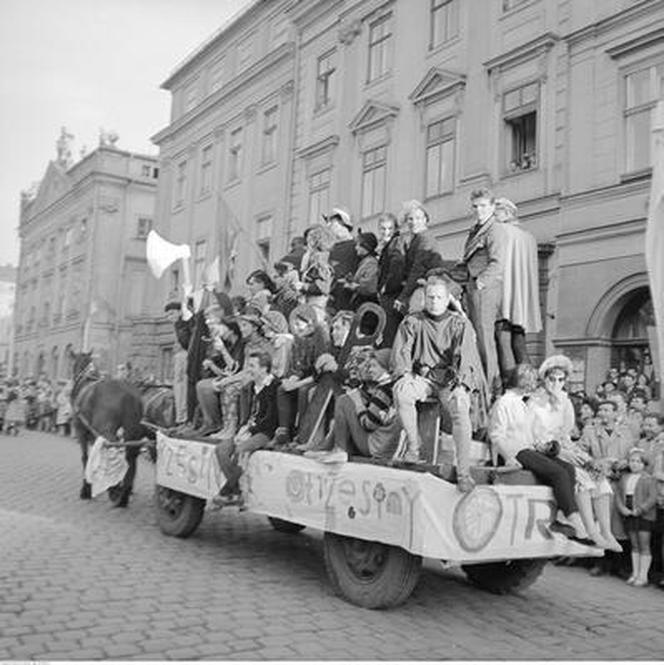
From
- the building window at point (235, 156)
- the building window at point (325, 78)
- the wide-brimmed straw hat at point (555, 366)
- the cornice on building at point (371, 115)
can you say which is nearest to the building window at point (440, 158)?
the cornice on building at point (371, 115)

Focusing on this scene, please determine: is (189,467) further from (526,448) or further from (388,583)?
(526,448)

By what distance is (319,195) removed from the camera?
22344 mm

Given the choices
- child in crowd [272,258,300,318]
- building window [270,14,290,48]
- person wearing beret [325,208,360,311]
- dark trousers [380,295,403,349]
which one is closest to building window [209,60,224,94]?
building window [270,14,290,48]

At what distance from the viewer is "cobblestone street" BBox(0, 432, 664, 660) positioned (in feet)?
15.5

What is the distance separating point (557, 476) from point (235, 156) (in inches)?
924

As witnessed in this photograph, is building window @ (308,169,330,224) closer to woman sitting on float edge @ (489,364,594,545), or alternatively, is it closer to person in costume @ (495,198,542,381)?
person in costume @ (495,198,542,381)

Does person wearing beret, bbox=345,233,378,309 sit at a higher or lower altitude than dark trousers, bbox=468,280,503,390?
higher

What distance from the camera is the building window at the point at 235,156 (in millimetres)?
27094

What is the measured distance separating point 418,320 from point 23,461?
1241 cm

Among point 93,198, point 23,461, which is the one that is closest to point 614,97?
point 23,461

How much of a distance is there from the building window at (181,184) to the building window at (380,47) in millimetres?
11983

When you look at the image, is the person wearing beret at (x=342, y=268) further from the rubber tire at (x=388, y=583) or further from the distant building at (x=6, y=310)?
the distant building at (x=6, y=310)

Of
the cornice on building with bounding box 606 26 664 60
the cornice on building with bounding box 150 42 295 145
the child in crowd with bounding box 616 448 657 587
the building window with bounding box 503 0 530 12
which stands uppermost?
the cornice on building with bounding box 150 42 295 145

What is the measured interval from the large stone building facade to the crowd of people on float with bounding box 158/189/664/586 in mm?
4596
